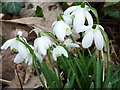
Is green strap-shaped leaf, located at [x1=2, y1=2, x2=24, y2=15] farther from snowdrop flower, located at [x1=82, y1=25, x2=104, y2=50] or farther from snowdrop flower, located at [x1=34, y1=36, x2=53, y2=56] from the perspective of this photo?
snowdrop flower, located at [x1=82, y1=25, x2=104, y2=50]

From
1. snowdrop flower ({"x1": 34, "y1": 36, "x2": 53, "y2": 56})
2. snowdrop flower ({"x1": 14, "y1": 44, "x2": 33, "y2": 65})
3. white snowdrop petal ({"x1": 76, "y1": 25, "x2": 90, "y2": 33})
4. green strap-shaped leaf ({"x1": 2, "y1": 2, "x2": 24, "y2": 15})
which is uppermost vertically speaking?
green strap-shaped leaf ({"x1": 2, "y1": 2, "x2": 24, "y2": 15})

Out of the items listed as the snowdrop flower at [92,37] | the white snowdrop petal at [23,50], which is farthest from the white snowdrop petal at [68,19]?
the white snowdrop petal at [23,50]

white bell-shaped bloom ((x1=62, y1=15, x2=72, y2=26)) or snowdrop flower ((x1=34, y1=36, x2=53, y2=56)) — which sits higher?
white bell-shaped bloom ((x1=62, y1=15, x2=72, y2=26))

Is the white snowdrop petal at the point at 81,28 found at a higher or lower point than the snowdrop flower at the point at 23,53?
higher

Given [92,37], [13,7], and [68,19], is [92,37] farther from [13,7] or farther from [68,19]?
[13,7]

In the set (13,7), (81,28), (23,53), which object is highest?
(13,7)

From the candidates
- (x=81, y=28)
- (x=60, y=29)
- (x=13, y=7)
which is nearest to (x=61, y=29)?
(x=60, y=29)

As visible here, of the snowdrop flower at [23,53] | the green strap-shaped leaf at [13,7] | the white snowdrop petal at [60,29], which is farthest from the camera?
the green strap-shaped leaf at [13,7]

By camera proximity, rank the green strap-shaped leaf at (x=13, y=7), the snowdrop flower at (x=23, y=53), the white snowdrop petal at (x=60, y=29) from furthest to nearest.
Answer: the green strap-shaped leaf at (x=13, y=7) < the snowdrop flower at (x=23, y=53) < the white snowdrop petal at (x=60, y=29)

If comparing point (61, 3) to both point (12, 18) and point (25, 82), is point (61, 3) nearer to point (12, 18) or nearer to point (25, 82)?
point (12, 18)

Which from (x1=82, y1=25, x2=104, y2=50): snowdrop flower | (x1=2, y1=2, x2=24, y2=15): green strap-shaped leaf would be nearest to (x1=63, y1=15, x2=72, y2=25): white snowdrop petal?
(x1=82, y1=25, x2=104, y2=50): snowdrop flower

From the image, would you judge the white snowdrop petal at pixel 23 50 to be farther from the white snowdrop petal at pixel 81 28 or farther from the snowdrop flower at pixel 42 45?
the white snowdrop petal at pixel 81 28
